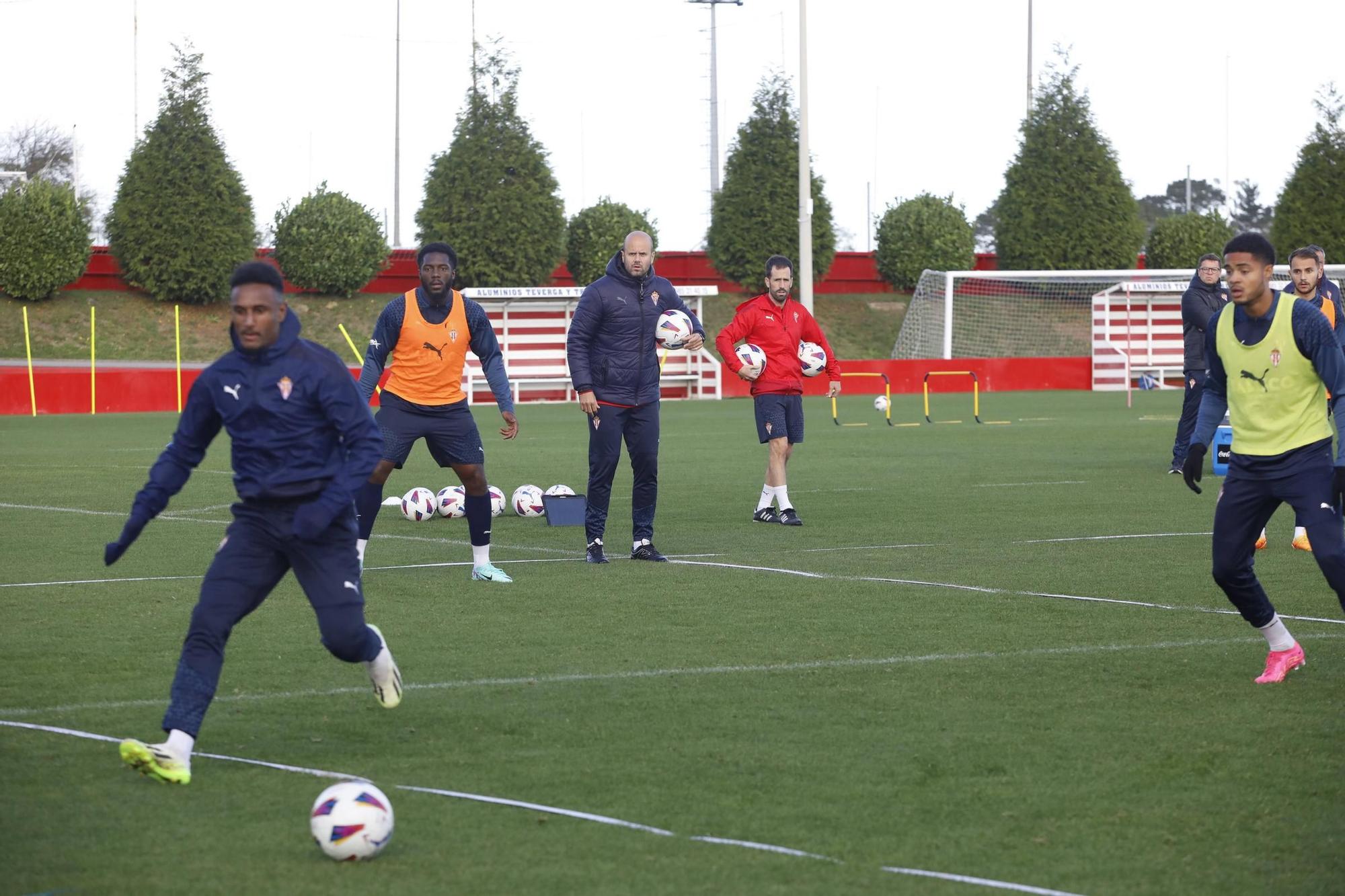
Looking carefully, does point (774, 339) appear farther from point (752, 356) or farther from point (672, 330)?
point (672, 330)

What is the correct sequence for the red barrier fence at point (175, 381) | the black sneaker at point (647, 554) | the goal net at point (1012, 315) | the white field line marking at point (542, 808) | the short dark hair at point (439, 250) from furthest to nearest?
the goal net at point (1012, 315), the red barrier fence at point (175, 381), the black sneaker at point (647, 554), the short dark hair at point (439, 250), the white field line marking at point (542, 808)

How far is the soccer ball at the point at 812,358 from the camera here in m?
14.3

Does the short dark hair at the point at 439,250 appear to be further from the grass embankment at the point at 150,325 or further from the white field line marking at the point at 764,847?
the grass embankment at the point at 150,325

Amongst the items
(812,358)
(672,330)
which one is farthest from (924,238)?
(672,330)

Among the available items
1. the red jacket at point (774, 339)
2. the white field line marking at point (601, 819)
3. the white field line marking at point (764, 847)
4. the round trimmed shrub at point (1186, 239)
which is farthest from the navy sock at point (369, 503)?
the round trimmed shrub at point (1186, 239)

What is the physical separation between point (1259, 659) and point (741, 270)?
4277 centimetres

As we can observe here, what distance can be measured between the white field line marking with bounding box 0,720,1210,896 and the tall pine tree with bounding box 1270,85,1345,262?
4754 cm

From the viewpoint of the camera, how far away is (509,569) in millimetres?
11148

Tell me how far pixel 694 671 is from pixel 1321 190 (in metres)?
46.8

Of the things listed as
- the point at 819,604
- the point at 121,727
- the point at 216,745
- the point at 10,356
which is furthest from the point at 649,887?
the point at 10,356

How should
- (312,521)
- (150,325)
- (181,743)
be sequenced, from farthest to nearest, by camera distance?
1. (150,325)
2. (312,521)
3. (181,743)

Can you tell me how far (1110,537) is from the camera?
493 inches

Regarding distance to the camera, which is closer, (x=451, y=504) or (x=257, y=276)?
(x=257, y=276)

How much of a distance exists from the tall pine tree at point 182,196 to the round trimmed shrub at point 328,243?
1982 mm
